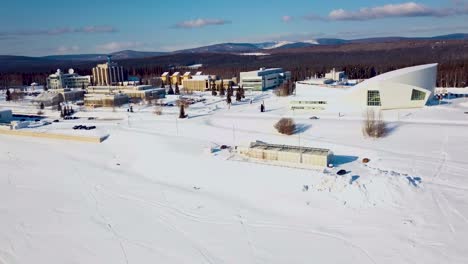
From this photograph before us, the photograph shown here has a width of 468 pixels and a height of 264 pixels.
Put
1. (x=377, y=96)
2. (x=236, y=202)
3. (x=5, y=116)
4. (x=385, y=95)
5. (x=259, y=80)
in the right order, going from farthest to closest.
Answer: (x=259, y=80) → (x=5, y=116) → (x=377, y=96) → (x=385, y=95) → (x=236, y=202)

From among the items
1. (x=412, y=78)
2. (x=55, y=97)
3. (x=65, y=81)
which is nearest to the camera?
(x=412, y=78)

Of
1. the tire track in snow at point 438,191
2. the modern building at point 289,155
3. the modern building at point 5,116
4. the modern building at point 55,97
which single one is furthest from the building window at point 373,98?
the modern building at point 55,97

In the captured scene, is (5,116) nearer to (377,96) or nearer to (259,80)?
(259,80)

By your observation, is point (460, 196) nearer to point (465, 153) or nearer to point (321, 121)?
point (465, 153)

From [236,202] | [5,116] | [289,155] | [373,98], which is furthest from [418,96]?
[5,116]

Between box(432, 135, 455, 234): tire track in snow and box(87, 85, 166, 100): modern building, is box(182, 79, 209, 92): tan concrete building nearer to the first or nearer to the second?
box(87, 85, 166, 100): modern building

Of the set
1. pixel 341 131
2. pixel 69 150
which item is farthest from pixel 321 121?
pixel 69 150

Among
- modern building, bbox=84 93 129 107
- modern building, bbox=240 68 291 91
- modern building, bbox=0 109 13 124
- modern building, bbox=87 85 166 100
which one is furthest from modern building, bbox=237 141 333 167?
modern building, bbox=240 68 291 91
